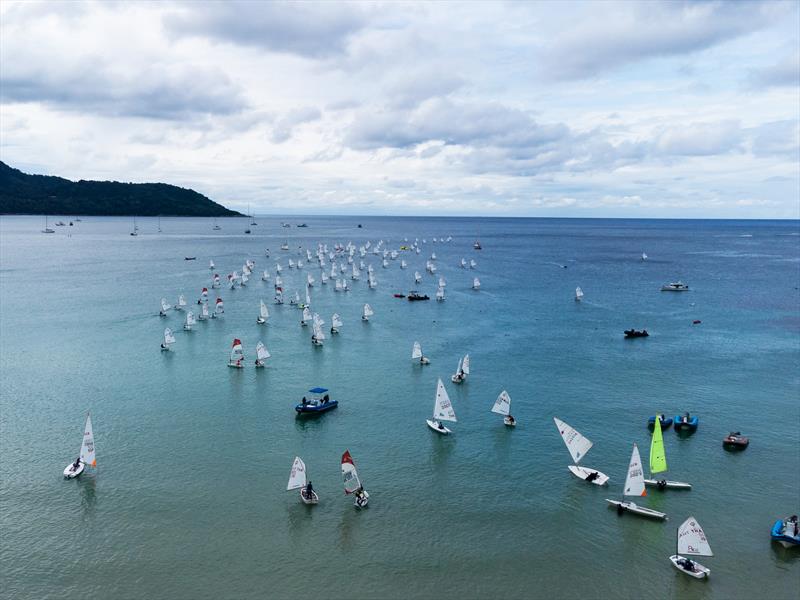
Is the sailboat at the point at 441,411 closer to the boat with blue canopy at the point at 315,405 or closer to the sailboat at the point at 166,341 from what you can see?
the boat with blue canopy at the point at 315,405

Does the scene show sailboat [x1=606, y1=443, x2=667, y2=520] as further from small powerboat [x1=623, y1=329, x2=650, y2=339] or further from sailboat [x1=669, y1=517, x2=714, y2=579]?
small powerboat [x1=623, y1=329, x2=650, y2=339]

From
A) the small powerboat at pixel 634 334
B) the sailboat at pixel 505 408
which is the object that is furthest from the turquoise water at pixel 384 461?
the small powerboat at pixel 634 334

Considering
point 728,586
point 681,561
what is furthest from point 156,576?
point 728,586

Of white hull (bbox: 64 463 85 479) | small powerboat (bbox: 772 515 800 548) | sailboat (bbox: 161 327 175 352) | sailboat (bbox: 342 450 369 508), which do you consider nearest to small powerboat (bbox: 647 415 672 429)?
small powerboat (bbox: 772 515 800 548)

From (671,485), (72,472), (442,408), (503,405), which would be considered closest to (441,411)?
(442,408)

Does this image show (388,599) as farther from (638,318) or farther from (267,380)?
(638,318)
